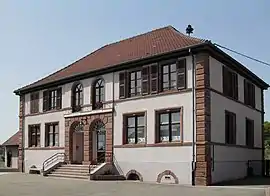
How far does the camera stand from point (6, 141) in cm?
4750

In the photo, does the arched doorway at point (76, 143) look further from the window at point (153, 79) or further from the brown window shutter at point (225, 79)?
the brown window shutter at point (225, 79)

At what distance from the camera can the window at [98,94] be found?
99.1 ft

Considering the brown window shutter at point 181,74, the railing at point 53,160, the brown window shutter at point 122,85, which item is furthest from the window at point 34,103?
the brown window shutter at point 181,74

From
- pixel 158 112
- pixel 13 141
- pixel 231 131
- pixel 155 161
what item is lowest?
pixel 155 161

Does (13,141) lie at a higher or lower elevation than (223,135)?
lower

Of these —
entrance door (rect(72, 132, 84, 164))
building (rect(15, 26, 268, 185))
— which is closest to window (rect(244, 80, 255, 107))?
building (rect(15, 26, 268, 185))

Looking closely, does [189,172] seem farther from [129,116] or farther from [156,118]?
[129,116]

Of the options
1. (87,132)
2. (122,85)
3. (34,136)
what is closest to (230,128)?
(122,85)

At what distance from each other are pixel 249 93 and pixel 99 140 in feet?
36.9

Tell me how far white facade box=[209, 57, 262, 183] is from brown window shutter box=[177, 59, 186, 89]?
1.52 m

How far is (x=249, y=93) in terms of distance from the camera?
32062mm

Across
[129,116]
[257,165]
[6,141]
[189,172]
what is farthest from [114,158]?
[6,141]

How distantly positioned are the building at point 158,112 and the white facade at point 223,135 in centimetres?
6

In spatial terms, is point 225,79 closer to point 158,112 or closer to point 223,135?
point 223,135
